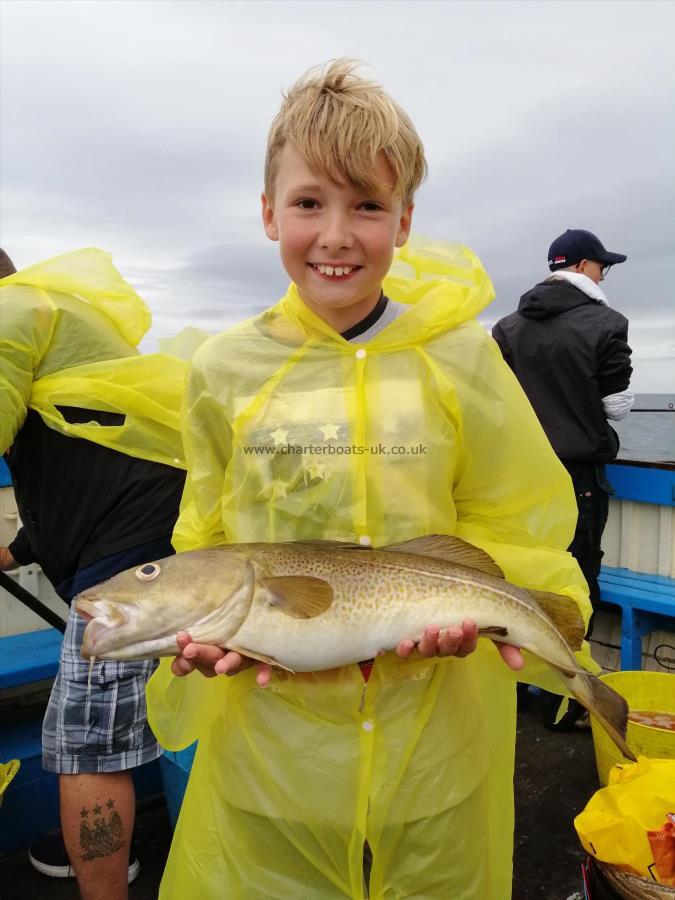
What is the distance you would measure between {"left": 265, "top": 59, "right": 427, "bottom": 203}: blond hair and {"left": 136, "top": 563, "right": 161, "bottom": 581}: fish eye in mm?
1095

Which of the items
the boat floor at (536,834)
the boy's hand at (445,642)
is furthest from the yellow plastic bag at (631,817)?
the boy's hand at (445,642)

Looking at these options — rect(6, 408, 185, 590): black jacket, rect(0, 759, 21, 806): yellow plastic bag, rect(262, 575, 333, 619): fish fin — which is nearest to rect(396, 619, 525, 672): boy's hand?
rect(262, 575, 333, 619): fish fin

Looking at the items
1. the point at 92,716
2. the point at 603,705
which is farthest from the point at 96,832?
the point at 603,705

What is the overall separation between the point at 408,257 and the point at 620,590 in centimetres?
359

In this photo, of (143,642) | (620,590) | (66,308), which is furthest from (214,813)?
(620,590)

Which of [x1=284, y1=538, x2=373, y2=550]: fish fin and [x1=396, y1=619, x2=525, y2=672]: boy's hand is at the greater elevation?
[x1=284, y1=538, x2=373, y2=550]: fish fin

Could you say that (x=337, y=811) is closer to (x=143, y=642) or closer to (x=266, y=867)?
(x=266, y=867)

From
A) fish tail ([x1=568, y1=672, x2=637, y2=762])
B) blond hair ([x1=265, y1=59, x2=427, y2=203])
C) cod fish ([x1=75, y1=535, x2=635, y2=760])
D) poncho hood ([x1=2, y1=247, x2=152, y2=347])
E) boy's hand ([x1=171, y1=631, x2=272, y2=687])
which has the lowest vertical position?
fish tail ([x1=568, y1=672, x2=637, y2=762])

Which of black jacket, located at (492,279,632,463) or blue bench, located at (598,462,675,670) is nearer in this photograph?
blue bench, located at (598,462,675,670)

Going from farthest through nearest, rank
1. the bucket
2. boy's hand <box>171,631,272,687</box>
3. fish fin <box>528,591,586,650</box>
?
the bucket → fish fin <box>528,591,586,650</box> → boy's hand <box>171,631,272,687</box>

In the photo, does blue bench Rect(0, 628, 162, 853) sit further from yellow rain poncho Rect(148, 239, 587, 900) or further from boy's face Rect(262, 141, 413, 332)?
boy's face Rect(262, 141, 413, 332)

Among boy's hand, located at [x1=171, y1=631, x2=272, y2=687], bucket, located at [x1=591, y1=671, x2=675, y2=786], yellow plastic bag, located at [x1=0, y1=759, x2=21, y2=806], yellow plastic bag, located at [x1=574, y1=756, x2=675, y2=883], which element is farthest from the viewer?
bucket, located at [x1=591, y1=671, x2=675, y2=786]

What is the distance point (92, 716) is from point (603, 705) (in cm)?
194

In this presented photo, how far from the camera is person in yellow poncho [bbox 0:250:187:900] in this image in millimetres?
2908
